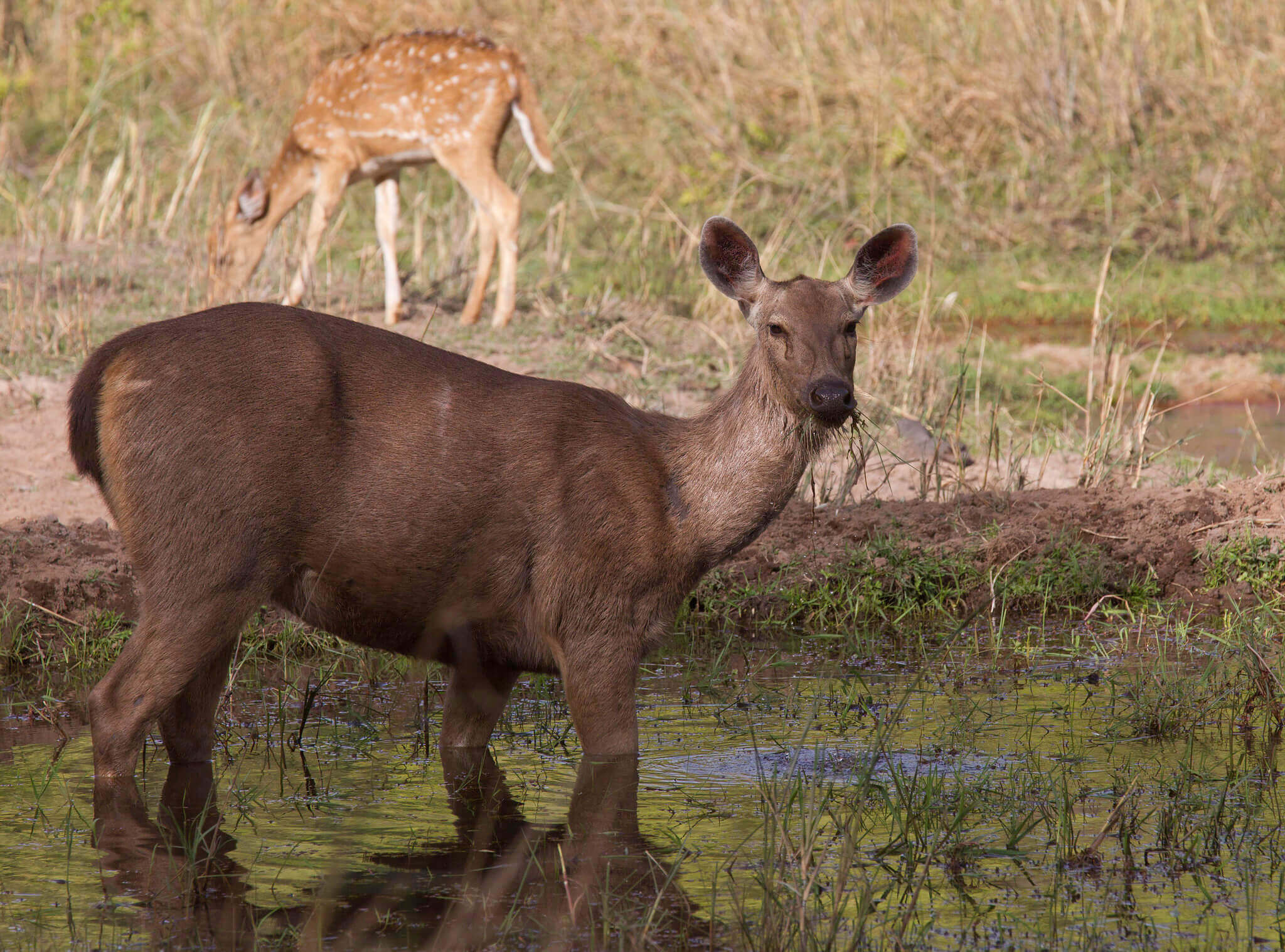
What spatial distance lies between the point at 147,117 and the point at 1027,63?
894 centimetres

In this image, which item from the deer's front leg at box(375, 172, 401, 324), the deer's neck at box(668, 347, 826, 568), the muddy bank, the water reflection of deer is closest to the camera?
the water reflection of deer

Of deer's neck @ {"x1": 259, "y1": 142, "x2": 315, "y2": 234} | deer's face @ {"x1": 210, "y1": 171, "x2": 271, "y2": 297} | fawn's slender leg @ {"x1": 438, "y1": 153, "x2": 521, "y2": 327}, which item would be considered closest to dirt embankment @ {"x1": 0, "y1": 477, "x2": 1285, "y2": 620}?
fawn's slender leg @ {"x1": 438, "y1": 153, "x2": 521, "y2": 327}

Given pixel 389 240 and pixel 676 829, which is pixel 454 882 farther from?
pixel 389 240

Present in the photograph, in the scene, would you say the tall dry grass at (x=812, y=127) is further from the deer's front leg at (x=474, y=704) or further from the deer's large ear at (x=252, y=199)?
the deer's front leg at (x=474, y=704)

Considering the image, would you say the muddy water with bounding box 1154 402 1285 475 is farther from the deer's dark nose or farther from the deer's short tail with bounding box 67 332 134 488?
the deer's short tail with bounding box 67 332 134 488

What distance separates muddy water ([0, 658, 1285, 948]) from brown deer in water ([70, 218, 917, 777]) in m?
0.29

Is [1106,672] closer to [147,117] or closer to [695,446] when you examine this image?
[695,446]

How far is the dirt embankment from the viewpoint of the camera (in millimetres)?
7184

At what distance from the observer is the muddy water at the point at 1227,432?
9930 millimetres

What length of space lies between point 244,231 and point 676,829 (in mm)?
9568

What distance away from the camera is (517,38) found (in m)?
17.8

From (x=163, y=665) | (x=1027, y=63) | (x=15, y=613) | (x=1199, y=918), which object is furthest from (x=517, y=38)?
(x=1199, y=918)

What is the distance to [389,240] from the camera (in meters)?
12.2

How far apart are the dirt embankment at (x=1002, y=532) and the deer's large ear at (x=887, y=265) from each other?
196cm
